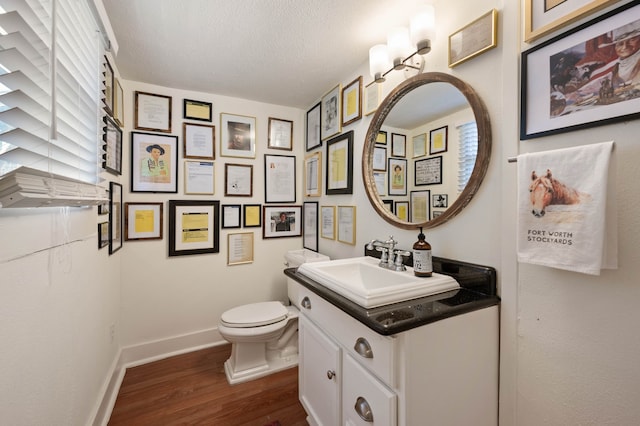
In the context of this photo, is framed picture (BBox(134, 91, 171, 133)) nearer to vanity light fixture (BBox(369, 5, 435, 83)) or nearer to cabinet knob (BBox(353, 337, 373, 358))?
vanity light fixture (BBox(369, 5, 435, 83))

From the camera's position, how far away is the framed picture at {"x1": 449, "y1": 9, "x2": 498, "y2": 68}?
3.43 feet

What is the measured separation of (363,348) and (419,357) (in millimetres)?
206

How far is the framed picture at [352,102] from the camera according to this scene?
185cm

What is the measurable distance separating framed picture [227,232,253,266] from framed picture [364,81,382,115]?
5.10 ft

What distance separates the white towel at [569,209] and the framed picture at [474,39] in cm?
54

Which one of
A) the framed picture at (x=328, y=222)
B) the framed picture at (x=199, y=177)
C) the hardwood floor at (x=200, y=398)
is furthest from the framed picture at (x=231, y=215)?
the hardwood floor at (x=200, y=398)

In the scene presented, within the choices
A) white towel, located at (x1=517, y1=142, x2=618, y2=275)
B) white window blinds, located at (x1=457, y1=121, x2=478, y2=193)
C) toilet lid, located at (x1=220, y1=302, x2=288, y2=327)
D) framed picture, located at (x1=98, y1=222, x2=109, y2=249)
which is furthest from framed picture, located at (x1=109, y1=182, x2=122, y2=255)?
white towel, located at (x1=517, y1=142, x2=618, y2=275)

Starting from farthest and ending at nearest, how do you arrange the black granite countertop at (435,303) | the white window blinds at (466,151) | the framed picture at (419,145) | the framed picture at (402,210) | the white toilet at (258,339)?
the white toilet at (258,339), the framed picture at (402,210), the framed picture at (419,145), the white window blinds at (466,151), the black granite countertop at (435,303)

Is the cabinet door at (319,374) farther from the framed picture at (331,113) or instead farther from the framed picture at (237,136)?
→ the framed picture at (237,136)

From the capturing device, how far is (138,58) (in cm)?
175

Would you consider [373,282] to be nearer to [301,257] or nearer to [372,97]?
[301,257]

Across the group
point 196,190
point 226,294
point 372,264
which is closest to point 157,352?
point 226,294

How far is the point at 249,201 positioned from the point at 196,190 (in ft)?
1.55

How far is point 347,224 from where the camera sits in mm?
2020
